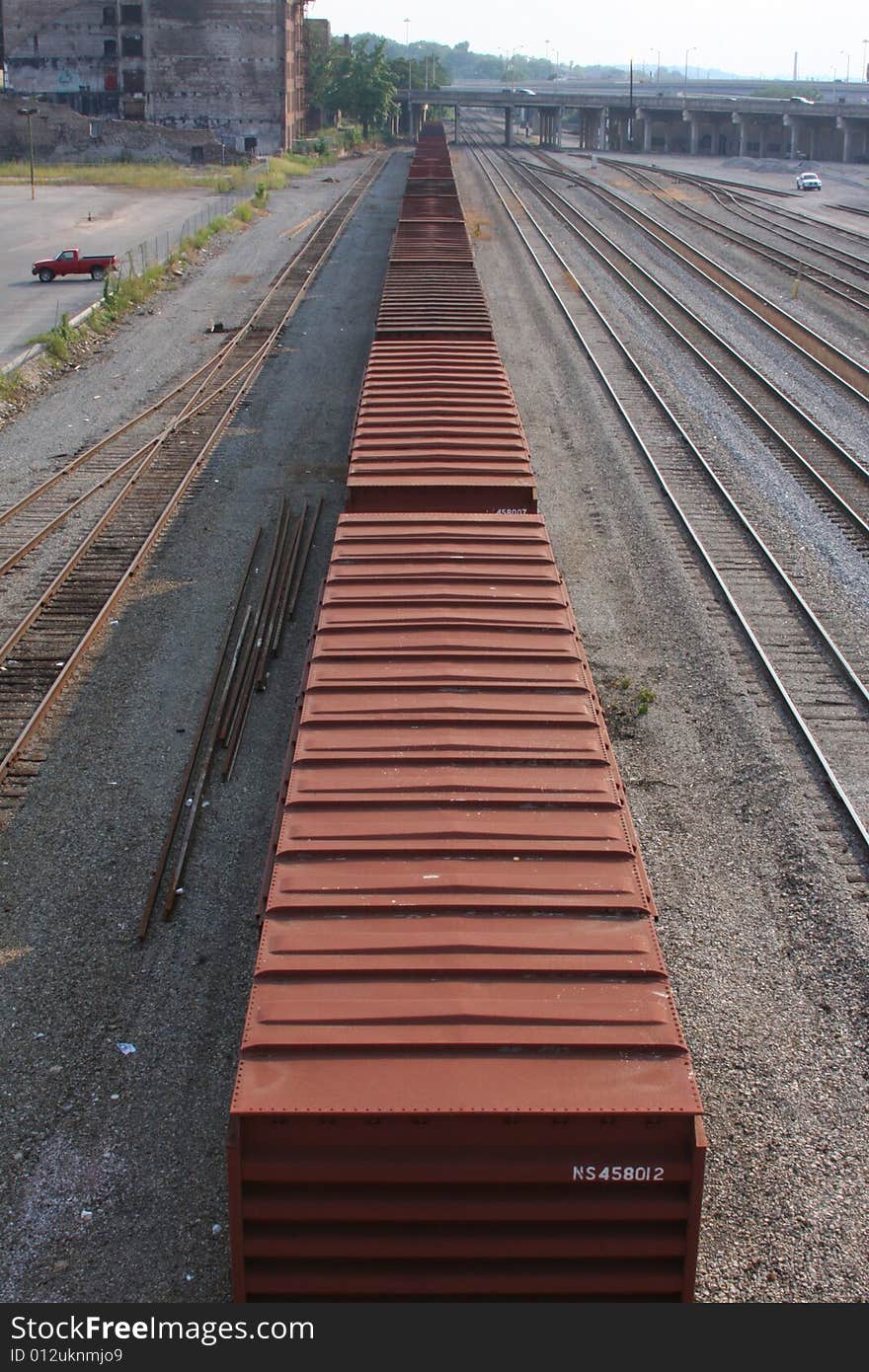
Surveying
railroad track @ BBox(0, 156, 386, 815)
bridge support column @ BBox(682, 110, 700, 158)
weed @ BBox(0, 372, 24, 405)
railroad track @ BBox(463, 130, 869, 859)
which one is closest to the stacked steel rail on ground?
railroad track @ BBox(463, 130, 869, 859)

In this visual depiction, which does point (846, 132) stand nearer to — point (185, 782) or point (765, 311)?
point (765, 311)

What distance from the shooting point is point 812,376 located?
33625mm

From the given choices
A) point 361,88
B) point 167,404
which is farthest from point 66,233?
point 361,88

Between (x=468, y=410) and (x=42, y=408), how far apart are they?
1525cm

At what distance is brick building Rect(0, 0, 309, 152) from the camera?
9431cm

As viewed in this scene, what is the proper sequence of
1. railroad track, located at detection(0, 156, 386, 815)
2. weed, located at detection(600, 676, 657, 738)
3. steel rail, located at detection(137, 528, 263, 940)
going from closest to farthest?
steel rail, located at detection(137, 528, 263, 940) → weed, located at detection(600, 676, 657, 738) → railroad track, located at detection(0, 156, 386, 815)

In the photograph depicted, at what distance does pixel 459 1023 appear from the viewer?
7.33 m

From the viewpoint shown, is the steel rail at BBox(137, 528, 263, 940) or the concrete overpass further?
the concrete overpass

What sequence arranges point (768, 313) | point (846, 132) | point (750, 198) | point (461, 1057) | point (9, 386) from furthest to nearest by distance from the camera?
point (846, 132) → point (750, 198) → point (768, 313) → point (9, 386) → point (461, 1057)

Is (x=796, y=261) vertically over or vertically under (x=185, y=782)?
over

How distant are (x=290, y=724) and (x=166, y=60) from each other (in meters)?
95.5

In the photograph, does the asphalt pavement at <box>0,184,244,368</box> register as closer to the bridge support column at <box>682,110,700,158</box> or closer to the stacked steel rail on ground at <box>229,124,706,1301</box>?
the stacked steel rail on ground at <box>229,124,706,1301</box>

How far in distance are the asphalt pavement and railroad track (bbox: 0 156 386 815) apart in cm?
803

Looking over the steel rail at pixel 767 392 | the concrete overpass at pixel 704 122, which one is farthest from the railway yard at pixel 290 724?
the concrete overpass at pixel 704 122
